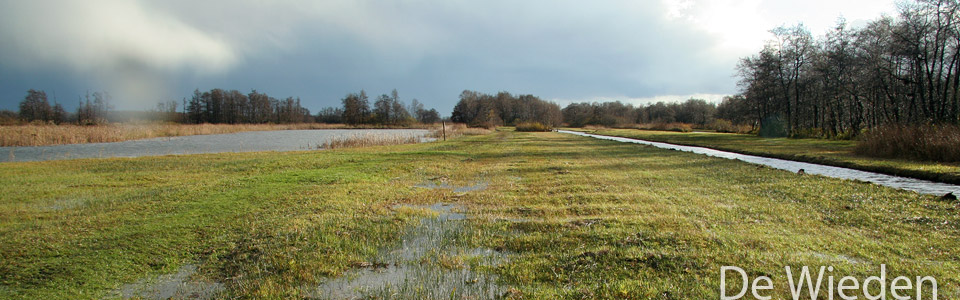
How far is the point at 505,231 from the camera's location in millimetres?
5891

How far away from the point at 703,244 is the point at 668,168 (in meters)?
9.79

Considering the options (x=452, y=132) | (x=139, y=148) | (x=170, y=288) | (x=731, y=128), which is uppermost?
(x=731, y=128)

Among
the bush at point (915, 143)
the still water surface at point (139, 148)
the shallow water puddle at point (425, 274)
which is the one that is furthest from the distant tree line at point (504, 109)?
the shallow water puddle at point (425, 274)

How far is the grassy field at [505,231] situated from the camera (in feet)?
13.1

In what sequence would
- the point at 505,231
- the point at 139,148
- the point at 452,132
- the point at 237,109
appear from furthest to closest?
1. the point at 237,109
2. the point at 452,132
3. the point at 139,148
4. the point at 505,231

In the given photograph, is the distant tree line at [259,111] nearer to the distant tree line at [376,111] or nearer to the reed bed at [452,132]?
the distant tree line at [376,111]

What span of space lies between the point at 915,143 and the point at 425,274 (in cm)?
2138

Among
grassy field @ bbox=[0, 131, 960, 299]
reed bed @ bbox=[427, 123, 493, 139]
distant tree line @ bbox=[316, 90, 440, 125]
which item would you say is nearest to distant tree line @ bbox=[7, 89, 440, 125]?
distant tree line @ bbox=[316, 90, 440, 125]

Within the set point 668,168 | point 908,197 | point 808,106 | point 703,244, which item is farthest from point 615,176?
point 808,106

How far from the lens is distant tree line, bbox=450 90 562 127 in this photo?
346 ft

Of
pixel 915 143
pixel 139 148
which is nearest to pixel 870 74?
pixel 915 143

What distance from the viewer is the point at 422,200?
8.62m

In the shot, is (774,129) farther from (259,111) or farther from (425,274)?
(259,111)

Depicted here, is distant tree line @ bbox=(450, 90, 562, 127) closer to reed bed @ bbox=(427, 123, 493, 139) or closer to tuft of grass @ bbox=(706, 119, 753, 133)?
reed bed @ bbox=(427, 123, 493, 139)
